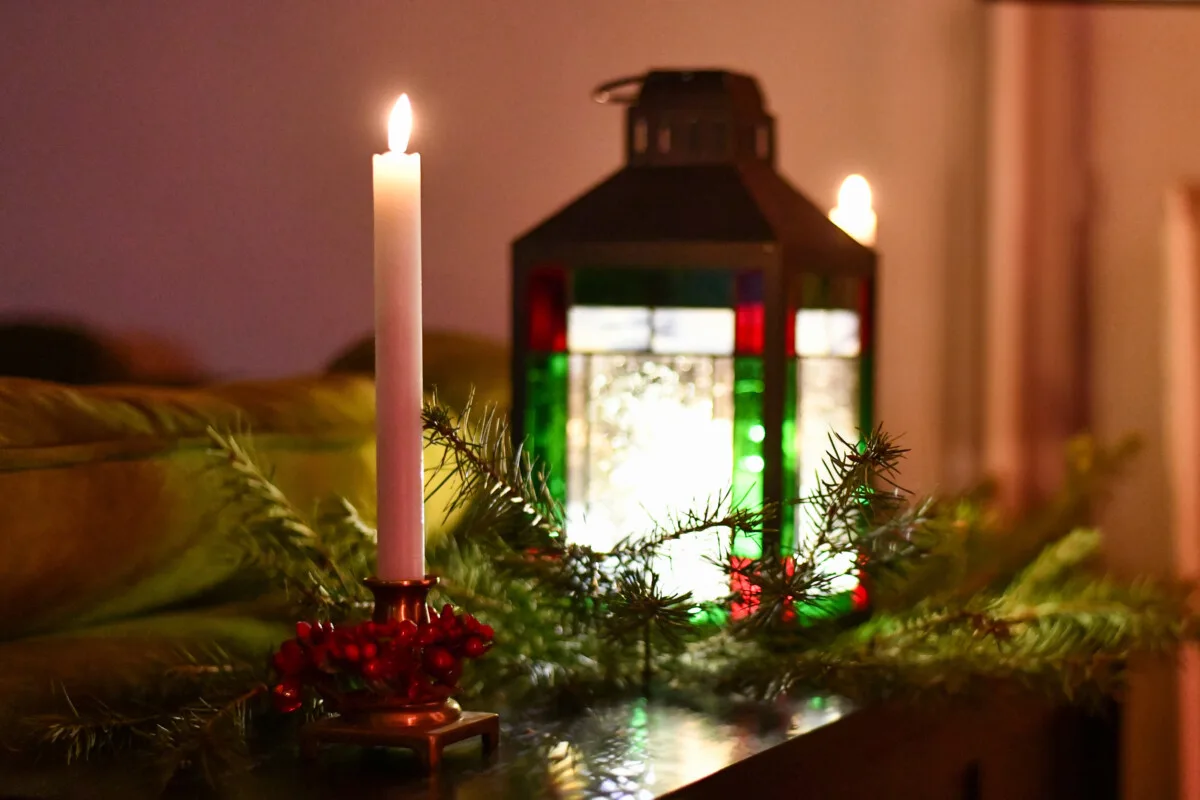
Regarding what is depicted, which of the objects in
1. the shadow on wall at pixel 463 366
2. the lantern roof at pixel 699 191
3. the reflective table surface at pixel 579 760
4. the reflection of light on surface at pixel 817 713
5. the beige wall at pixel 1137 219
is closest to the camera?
the reflective table surface at pixel 579 760

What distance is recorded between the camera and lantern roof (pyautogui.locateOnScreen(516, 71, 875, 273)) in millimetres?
836

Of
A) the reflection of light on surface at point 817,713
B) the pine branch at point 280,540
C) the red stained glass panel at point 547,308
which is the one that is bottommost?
the reflection of light on surface at point 817,713

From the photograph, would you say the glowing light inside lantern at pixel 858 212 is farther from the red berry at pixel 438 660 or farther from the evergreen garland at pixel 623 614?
the red berry at pixel 438 660

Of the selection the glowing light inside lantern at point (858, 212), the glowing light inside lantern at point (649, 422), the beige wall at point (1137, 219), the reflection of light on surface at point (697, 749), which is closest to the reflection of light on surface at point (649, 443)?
the glowing light inside lantern at point (649, 422)

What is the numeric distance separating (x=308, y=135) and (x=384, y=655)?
52 centimetres

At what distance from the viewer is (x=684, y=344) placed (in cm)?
82

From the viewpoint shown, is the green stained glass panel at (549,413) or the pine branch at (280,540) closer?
the pine branch at (280,540)

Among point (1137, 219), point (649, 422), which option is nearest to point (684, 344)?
point (649, 422)

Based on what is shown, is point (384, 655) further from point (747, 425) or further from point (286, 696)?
point (747, 425)

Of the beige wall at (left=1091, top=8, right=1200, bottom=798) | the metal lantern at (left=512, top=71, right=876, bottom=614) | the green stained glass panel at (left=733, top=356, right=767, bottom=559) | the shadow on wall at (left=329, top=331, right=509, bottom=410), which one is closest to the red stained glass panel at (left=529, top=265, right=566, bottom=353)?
the metal lantern at (left=512, top=71, right=876, bottom=614)

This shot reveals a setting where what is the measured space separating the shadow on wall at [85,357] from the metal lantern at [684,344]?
0.24m

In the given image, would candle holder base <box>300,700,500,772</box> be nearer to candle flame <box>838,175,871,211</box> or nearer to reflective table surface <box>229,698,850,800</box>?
reflective table surface <box>229,698,850,800</box>

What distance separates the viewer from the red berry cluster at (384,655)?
0.61 meters

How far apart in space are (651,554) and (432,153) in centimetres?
51
